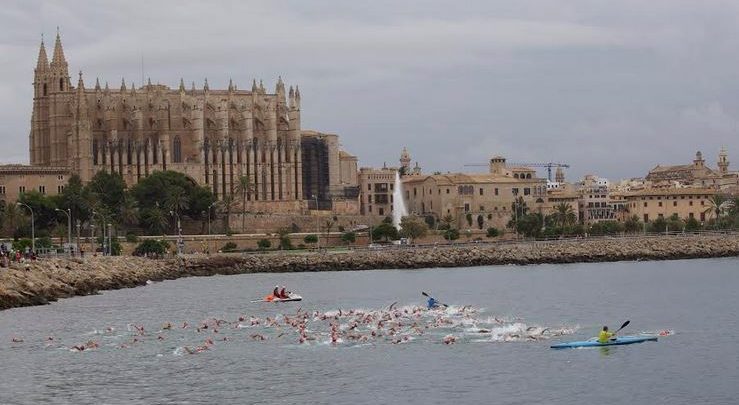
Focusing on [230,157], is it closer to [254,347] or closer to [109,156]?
[109,156]

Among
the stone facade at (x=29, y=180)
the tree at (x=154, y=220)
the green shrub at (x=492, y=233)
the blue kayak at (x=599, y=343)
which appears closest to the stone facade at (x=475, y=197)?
the green shrub at (x=492, y=233)

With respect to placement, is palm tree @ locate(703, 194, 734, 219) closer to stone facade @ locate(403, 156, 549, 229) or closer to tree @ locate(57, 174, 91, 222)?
stone facade @ locate(403, 156, 549, 229)

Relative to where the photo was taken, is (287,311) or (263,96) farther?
(263,96)

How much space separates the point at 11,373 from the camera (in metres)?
48.9

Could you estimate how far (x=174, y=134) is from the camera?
544ft

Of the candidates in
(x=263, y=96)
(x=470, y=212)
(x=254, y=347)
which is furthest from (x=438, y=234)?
(x=254, y=347)

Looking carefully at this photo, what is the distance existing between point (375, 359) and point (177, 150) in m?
118

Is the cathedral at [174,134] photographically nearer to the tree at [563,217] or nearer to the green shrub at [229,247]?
the green shrub at [229,247]

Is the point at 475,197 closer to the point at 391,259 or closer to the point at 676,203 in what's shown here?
the point at 676,203

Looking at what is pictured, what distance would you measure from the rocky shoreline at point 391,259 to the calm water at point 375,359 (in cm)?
1459

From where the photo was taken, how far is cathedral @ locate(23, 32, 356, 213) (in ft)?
522

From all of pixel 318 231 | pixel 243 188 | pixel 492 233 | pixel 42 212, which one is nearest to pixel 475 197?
pixel 492 233

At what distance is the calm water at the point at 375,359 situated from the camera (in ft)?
144

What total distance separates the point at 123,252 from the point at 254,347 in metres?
74.8
